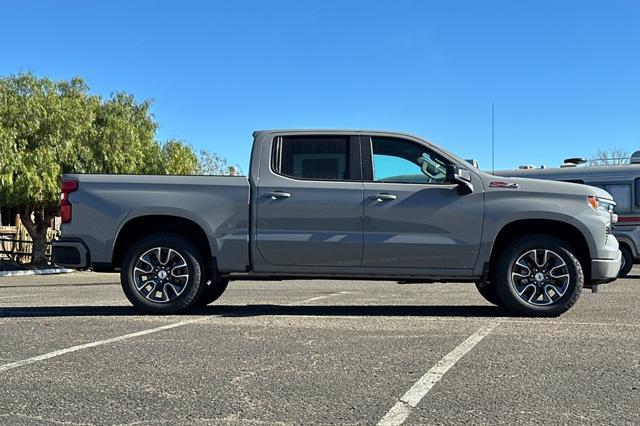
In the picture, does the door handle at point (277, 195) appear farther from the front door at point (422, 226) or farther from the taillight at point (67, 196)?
the taillight at point (67, 196)

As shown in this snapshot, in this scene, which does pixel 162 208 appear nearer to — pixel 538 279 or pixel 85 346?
pixel 85 346

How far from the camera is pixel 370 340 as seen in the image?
233 inches

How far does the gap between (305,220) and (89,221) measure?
2393 millimetres

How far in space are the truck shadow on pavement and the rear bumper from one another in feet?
1.95

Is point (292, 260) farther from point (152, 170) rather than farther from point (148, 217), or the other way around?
point (152, 170)

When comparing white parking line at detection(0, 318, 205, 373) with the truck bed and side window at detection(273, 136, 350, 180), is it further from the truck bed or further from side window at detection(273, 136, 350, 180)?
side window at detection(273, 136, 350, 180)

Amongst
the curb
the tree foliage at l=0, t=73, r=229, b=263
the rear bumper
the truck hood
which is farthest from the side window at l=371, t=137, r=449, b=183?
the tree foliage at l=0, t=73, r=229, b=263

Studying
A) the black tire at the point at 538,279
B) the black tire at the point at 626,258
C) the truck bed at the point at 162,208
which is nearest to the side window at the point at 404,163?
the black tire at the point at 538,279

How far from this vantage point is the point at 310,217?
7.44m

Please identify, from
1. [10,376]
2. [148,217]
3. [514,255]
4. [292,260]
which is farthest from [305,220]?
[10,376]

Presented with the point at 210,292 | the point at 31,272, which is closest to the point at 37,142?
the point at 31,272

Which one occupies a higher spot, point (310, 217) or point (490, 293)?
point (310, 217)

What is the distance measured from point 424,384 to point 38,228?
1105 inches

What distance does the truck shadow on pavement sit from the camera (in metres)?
7.76
